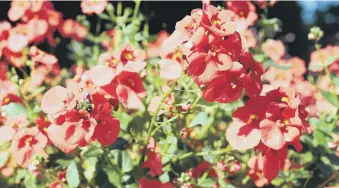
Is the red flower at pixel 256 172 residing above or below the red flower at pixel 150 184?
below

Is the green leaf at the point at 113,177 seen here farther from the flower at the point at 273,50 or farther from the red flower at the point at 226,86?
the flower at the point at 273,50

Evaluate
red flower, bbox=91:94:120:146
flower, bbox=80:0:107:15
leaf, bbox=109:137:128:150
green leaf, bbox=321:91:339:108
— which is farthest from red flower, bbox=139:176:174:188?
flower, bbox=80:0:107:15

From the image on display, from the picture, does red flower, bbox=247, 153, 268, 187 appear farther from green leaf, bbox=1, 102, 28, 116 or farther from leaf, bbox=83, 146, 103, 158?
green leaf, bbox=1, 102, 28, 116

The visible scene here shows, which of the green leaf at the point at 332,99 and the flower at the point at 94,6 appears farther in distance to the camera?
the flower at the point at 94,6

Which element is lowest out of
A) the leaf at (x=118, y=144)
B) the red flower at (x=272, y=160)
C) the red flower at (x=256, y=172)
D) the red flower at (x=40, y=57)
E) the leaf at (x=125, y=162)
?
the red flower at (x=256, y=172)

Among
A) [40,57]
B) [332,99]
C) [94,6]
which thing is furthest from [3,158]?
[332,99]

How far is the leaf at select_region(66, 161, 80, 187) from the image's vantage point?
1.38 metres

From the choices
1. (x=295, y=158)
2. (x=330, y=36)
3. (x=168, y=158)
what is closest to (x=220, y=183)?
(x=168, y=158)

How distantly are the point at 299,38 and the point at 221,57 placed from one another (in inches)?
218

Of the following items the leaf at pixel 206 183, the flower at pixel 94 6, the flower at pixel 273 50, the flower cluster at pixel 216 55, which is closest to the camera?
the flower cluster at pixel 216 55

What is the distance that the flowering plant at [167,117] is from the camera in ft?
3.89

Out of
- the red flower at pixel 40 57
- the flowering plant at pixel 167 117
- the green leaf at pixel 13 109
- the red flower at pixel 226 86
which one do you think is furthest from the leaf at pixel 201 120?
the red flower at pixel 40 57

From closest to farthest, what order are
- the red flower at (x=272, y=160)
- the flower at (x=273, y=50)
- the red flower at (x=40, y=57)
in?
the red flower at (x=272, y=160) → the red flower at (x=40, y=57) → the flower at (x=273, y=50)

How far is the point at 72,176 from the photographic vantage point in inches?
55.1
